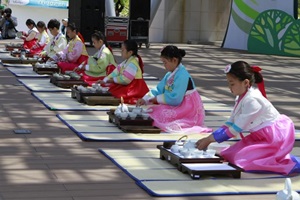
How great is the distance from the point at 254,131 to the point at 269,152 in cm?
17

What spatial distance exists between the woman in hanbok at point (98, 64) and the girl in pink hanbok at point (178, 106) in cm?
252

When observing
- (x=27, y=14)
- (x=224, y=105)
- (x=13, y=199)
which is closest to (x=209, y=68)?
(x=224, y=105)

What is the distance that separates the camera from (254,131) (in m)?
5.04

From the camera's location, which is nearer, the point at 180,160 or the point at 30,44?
the point at 180,160

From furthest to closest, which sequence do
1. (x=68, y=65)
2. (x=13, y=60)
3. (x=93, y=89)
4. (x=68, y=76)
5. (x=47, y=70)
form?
1. (x=13, y=60)
2. (x=47, y=70)
3. (x=68, y=65)
4. (x=68, y=76)
5. (x=93, y=89)

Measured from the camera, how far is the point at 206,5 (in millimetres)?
22891

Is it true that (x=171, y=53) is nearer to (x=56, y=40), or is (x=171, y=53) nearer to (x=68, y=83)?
(x=68, y=83)

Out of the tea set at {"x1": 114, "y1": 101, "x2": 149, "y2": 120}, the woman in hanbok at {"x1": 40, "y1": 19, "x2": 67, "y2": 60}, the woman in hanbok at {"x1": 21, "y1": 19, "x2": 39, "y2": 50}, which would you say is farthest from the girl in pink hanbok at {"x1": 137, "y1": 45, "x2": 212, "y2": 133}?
the woman in hanbok at {"x1": 21, "y1": 19, "x2": 39, "y2": 50}

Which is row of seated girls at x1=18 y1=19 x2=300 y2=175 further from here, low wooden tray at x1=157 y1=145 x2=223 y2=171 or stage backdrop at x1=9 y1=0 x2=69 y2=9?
stage backdrop at x1=9 y1=0 x2=69 y2=9

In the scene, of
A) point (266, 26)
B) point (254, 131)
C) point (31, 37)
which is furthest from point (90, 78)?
point (266, 26)

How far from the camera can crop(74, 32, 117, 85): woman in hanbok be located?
9.17 m

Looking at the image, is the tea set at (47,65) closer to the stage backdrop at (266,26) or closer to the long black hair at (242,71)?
the long black hair at (242,71)

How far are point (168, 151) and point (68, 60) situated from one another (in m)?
5.95

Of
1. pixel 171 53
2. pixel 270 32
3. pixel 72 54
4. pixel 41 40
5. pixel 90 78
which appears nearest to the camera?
pixel 171 53
